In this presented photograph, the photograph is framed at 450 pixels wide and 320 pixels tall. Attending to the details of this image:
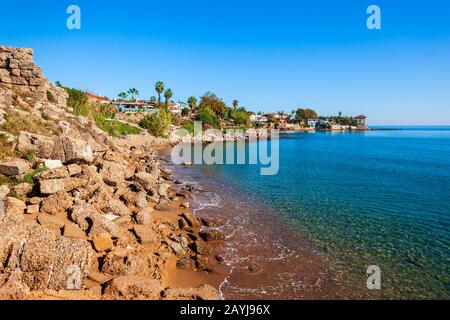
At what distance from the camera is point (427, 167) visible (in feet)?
145

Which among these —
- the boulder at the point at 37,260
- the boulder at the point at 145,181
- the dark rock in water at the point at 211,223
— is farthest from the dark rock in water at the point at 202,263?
the boulder at the point at 145,181

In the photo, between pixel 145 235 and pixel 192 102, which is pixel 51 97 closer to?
pixel 145 235

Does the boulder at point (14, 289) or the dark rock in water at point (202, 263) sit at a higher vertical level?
the boulder at point (14, 289)

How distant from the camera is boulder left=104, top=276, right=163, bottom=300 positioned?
29.0 ft

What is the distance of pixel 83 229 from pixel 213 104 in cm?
11958

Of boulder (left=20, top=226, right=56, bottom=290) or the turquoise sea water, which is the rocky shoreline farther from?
the turquoise sea water

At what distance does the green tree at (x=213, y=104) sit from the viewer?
128375 mm

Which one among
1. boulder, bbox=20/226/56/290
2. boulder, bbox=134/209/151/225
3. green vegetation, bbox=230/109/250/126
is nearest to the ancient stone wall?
boulder, bbox=134/209/151/225

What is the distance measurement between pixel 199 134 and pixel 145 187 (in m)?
69.0

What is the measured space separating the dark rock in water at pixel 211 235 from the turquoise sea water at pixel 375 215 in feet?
16.2

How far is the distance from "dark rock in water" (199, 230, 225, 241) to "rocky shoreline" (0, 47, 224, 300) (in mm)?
50

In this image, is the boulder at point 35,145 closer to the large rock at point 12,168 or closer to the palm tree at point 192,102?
the large rock at point 12,168

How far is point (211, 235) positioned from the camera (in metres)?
15.5
